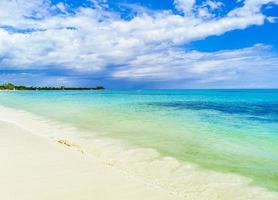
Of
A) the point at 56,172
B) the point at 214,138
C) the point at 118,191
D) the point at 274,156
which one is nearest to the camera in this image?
the point at 118,191

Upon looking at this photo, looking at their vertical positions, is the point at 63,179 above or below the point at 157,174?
above

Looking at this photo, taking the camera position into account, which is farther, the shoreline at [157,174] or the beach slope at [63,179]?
the shoreline at [157,174]

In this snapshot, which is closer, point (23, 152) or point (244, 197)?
point (244, 197)

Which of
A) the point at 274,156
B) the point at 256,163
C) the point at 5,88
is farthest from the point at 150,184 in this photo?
the point at 5,88

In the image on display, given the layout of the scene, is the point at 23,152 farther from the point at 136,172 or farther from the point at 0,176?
the point at 136,172

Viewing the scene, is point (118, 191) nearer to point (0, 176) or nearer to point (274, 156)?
point (0, 176)

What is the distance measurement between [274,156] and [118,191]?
5.68 metres

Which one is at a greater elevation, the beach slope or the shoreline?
the beach slope

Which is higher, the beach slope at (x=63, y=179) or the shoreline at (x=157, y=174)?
the beach slope at (x=63, y=179)

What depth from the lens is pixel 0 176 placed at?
6242 millimetres

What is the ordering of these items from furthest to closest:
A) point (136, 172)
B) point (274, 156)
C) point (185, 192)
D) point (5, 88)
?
point (5, 88)
point (274, 156)
point (136, 172)
point (185, 192)

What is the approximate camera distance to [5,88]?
16400cm

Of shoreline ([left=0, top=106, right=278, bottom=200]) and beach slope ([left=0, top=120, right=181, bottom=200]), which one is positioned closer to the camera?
beach slope ([left=0, top=120, right=181, bottom=200])

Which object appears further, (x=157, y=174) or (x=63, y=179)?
(x=157, y=174)
